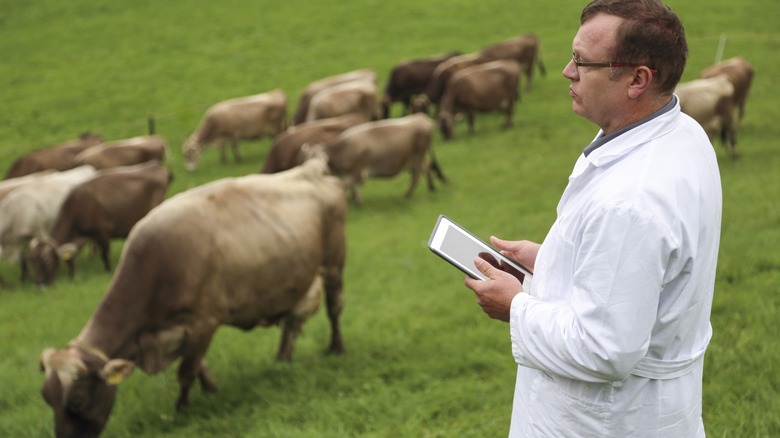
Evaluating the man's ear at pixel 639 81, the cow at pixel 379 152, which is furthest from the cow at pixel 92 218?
the man's ear at pixel 639 81

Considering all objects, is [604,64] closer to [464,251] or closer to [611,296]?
[611,296]

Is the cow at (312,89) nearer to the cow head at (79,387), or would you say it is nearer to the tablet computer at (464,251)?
the cow head at (79,387)

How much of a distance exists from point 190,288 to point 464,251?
3716 mm

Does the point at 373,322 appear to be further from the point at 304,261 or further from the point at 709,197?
the point at 709,197

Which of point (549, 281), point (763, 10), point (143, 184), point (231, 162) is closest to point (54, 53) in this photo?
point (231, 162)

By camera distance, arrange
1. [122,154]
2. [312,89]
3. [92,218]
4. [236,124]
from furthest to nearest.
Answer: [312,89] < [236,124] < [122,154] < [92,218]

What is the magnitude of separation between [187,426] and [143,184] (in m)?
7.95

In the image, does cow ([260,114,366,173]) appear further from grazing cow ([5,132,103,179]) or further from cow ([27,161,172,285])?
grazing cow ([5,132,103,179])

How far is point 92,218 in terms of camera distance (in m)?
12.9

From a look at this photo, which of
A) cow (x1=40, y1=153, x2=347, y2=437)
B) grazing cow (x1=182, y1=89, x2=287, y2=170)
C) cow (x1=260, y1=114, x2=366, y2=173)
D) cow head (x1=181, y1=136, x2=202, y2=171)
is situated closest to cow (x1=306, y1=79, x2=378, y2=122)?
grazing cow (x1=182, y1=89, x2=287, y2=170)

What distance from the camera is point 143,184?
44.1ft

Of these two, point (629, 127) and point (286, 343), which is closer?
point (629, 127)

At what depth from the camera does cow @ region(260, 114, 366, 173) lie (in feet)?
52.7

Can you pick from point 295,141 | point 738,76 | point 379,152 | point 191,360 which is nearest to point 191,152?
point 295,141
